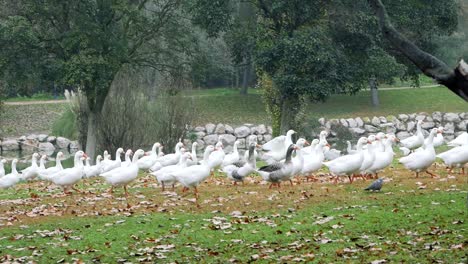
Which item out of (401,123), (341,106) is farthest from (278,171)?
(341,106)

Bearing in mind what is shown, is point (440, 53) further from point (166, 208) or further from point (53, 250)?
point (53, 250)

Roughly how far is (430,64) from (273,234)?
17.8 ft

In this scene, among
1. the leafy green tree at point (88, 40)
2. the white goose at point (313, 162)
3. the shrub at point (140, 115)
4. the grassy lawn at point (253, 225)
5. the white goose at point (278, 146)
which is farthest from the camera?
the shrub at point (140, 115)

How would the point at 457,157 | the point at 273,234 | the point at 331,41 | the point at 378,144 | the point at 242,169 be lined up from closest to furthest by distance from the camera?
1. the point at 273,234
2. the point at 457,157
3. the point at 242,169
4. the point at 378,144
5. the point at 331,41

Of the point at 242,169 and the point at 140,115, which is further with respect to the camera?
the point at 140,115

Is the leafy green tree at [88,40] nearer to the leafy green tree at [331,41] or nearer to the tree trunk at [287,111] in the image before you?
the leafy green tree at [331,41]

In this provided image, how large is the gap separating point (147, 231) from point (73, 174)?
664 centimetres

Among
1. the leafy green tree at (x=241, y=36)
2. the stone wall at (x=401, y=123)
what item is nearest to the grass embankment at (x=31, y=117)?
the stone wall at (x=401, y=123)

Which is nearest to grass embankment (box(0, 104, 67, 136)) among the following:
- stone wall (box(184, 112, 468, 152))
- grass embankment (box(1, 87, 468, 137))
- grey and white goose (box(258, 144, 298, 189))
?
grass embankment (box(1, 87, 468, 137))

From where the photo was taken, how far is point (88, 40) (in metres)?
37.1

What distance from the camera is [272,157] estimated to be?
92.0ft

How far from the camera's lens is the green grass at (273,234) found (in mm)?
13070

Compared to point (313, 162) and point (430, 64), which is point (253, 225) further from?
point (313, 162)

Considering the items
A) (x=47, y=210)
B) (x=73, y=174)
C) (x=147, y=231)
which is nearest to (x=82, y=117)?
(x=73, y=174)
